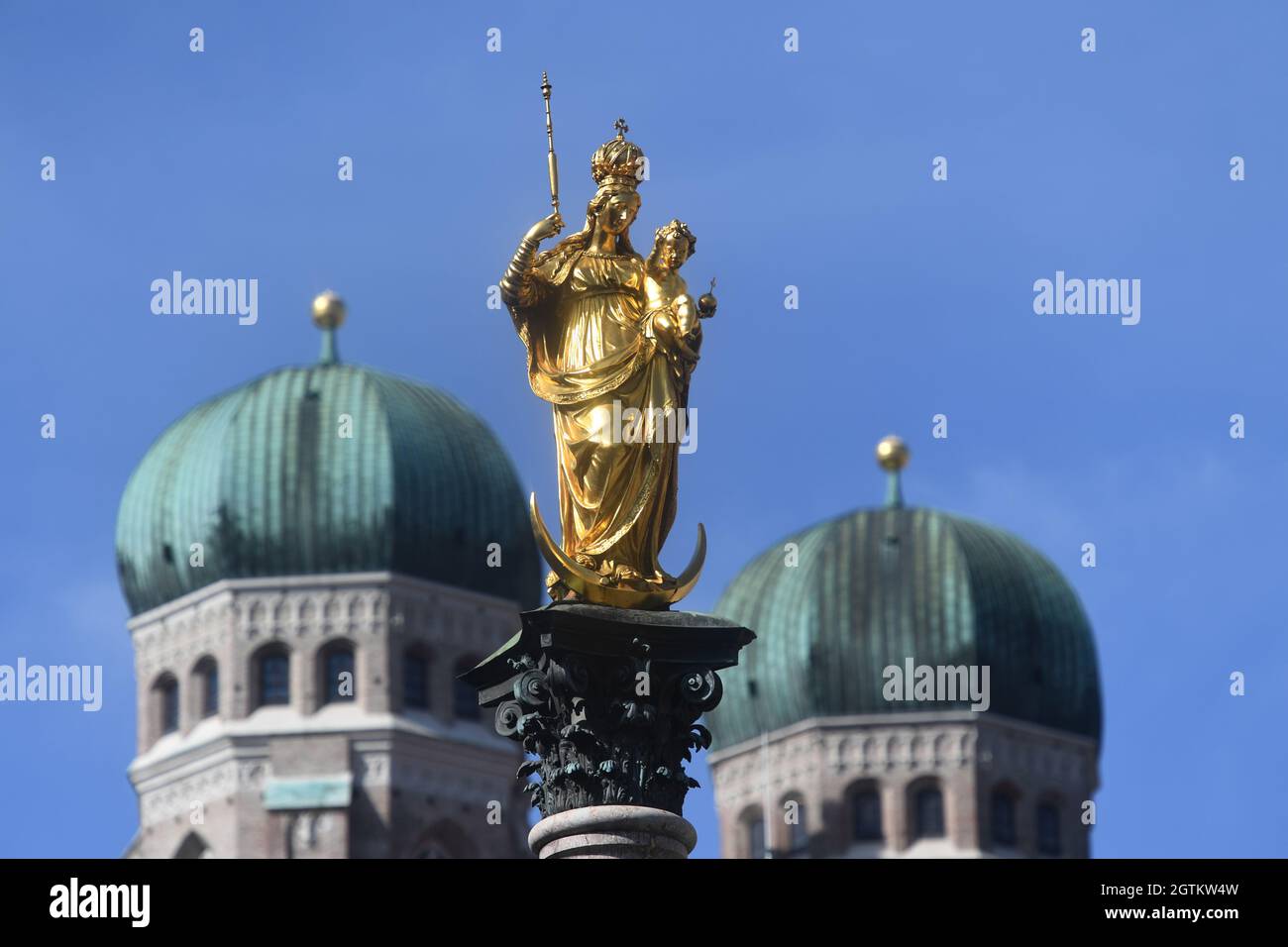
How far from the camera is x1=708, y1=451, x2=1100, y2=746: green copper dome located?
4227 inches

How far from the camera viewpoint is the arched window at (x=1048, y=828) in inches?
4306

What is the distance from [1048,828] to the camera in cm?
10975

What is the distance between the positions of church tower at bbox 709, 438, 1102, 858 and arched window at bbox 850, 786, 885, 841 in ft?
0.19

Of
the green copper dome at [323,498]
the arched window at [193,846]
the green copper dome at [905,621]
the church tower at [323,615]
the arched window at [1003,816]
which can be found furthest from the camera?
the arched window at [1003,816]

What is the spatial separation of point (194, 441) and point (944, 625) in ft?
66.7

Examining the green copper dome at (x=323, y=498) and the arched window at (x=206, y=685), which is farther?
the green copper dome at (x=323, y=498)

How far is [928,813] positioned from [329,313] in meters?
20.9

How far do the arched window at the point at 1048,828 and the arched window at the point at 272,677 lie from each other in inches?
870

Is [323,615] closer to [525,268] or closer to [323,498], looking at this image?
[323,498]

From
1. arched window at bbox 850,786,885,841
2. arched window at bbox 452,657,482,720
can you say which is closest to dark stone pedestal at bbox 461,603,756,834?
arched window at bbox 452,657,482,720

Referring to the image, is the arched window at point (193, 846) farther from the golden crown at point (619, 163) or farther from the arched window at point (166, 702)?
the golden crown at point (619, 163)

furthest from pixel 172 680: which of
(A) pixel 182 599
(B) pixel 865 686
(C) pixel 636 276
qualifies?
(C) pixel 636 276

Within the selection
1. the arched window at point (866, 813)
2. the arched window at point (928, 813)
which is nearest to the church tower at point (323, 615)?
the arched window at point (866, 813)

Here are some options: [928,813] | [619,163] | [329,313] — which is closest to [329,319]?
[329,313]
